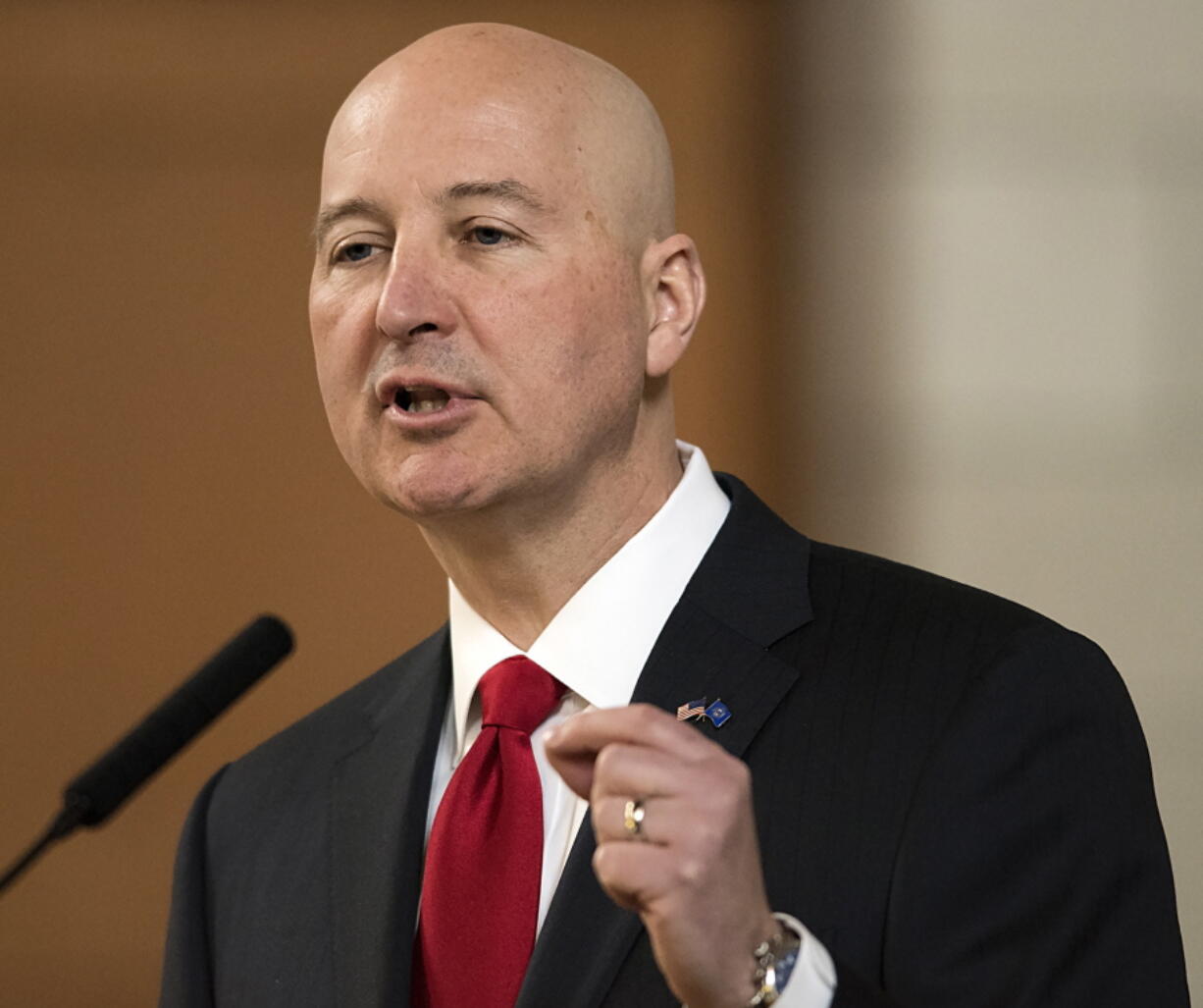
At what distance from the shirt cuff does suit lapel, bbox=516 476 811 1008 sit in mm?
287

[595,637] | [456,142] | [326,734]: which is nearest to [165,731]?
[595,637]

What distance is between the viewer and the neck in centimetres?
201

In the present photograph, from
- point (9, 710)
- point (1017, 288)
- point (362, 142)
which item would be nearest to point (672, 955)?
point (362, 142)

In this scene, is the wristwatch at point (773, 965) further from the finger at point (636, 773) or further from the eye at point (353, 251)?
the eye at point (353, 251)

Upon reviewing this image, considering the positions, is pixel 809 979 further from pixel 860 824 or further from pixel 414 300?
pixel 414 300

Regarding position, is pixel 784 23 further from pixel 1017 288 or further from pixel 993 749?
pixel 993 749

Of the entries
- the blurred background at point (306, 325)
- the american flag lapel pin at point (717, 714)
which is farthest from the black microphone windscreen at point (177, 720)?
the blurred background at point (306, 325)

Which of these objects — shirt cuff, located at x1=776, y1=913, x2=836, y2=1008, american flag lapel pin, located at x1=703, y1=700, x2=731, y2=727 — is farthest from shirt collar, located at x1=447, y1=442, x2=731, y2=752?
shirt cuff, located at x1=776, y1=913, x2=836, y2=1008

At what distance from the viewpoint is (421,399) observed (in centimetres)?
197

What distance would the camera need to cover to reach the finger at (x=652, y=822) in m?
1.36

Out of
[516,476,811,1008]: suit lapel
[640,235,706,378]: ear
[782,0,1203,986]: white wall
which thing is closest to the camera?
[516,476,811,1008]: suit lapel

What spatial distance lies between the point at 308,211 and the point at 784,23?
1.06 m

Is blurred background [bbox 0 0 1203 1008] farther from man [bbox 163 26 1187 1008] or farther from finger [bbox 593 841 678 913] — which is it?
finger [bbox 593 841 678 913]

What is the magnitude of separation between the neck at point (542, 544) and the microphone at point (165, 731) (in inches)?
12.0
